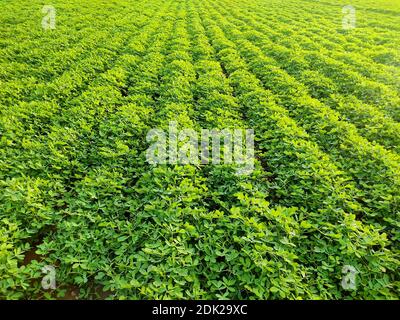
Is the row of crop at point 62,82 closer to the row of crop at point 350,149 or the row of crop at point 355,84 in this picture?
the row of crop at point 350,149

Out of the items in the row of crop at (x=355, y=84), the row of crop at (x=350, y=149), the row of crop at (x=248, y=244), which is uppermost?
the row of crop at (x=355, y=84)

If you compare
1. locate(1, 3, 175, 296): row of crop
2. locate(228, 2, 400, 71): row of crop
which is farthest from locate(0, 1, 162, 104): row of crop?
locate(228, 2, 400, 71): row of crop

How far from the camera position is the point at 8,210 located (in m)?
3.87

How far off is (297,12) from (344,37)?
892 centimetres

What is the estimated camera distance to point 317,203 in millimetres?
4387

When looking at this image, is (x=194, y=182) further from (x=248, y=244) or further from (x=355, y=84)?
(x=355, y=84)

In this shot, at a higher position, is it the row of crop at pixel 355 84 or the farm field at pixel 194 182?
the row of crop at pixel 355 84

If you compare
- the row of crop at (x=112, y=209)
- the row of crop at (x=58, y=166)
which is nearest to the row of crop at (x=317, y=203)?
the row of crop at (x=112, y=209)

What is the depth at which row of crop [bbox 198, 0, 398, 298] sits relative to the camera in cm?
349

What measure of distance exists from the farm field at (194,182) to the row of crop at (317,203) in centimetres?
3

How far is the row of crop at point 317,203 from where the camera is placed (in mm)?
3490

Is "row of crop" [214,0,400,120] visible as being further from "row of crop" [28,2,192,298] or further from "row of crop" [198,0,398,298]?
"row of crop" [28,2,192,298]

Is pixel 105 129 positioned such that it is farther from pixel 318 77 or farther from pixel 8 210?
pixel 318 77

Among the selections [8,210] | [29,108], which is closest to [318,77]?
[29,108]
